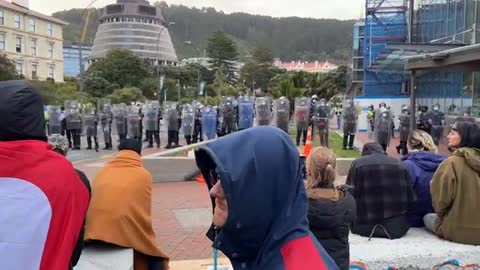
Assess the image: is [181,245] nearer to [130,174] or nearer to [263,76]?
[130,174]

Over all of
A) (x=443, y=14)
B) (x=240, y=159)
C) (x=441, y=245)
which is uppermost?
(x=443, y=14)

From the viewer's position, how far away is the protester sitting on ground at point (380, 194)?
4820mm

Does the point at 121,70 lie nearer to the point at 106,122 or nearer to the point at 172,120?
the point at 106,122

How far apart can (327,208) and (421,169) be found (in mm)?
2003

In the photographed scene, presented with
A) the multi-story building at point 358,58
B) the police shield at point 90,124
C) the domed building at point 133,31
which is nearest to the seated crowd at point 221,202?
the police shield at point 90,124

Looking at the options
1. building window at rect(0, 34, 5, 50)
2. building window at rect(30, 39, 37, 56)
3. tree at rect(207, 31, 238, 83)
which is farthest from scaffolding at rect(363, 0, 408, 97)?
tree at rect(207, 31, 238, 83)

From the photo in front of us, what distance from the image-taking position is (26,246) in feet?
6.96

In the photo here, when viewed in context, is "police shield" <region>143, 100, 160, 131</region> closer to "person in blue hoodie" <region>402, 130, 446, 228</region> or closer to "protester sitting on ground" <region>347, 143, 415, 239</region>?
"person in blue hoodie" <region>402, 130, 446, 228</region>

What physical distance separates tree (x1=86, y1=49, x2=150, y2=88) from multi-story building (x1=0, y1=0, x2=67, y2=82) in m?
7.47

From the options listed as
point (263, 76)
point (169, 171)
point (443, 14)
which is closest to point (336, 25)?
point (263, 76)

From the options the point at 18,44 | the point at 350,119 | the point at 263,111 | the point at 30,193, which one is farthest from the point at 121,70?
the point at 30,193

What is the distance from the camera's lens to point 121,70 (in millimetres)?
78250

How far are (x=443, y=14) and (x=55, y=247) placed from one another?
2993 cm

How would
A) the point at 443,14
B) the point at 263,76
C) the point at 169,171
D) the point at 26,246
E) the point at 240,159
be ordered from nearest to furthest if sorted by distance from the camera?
the point at 240,159, the point at 26,246, the point at 169,171, the point at 443,14, the point at 263,76
